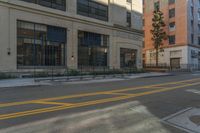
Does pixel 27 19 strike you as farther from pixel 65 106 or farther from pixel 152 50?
pixel 152 50

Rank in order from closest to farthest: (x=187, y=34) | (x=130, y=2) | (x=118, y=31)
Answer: (x=118, y=31), (x=130, y=2), (x=187, y=34)

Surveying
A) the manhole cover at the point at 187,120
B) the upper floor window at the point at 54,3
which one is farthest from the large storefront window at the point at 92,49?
the manhole cover at the point at 187,120

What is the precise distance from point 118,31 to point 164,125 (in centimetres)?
3264

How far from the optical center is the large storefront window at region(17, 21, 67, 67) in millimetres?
27047

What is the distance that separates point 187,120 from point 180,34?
5508 centimetres

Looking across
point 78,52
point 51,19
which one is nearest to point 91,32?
point 78,52

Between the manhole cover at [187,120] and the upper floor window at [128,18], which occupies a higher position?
the upper floor window at [128,18]

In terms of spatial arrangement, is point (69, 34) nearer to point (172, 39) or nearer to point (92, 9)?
point (92, 9)

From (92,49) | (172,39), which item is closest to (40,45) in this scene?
(92,49)

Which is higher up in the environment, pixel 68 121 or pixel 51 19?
pixel 51 19

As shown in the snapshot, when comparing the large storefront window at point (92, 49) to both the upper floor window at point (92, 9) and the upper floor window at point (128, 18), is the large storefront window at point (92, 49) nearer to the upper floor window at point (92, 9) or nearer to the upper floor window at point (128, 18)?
the upper floor window at point (92, 9)

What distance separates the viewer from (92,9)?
35562 mm

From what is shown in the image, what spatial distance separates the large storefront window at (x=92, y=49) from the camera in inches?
1319

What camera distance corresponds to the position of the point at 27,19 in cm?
2731
